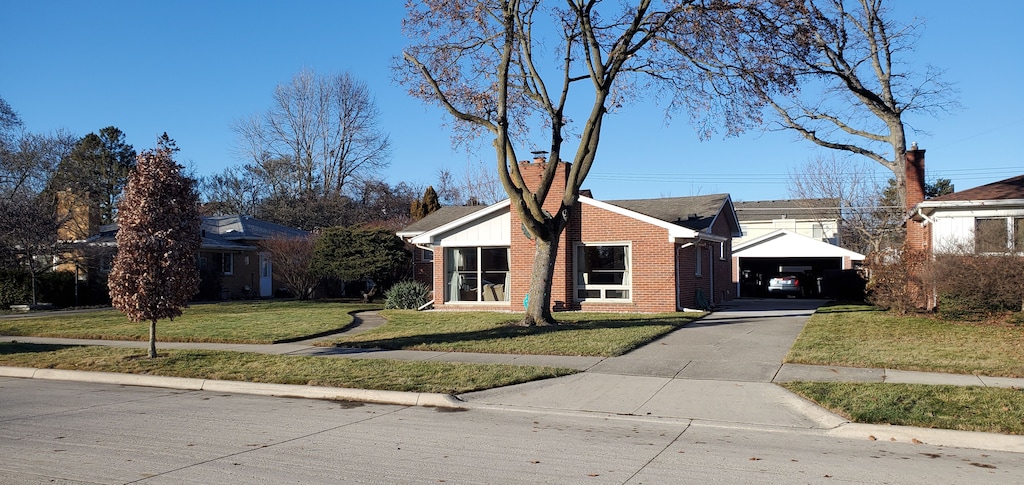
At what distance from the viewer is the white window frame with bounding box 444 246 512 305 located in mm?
23859

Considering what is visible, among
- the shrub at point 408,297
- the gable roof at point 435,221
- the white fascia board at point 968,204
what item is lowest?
the shrub at point 408,297

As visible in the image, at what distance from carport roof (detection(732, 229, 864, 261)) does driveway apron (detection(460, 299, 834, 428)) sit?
1814 centimetres

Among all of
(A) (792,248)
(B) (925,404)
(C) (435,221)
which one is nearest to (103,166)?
(C) (435,221)

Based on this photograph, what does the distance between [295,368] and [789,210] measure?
40410mm

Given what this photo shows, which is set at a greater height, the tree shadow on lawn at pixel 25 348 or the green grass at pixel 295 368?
the tree shadow on lawn at pixel 25 348

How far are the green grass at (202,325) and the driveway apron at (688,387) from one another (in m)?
7.73

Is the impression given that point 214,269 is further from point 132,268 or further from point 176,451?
point 176,451

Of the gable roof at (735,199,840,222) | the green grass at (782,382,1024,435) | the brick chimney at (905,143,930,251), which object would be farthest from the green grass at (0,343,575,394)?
the gable roof at (735,199,840,222)

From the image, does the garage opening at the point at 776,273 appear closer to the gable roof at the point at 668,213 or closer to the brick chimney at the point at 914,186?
the gable roof at the point at 668,213

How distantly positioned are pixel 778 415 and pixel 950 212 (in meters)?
14.2

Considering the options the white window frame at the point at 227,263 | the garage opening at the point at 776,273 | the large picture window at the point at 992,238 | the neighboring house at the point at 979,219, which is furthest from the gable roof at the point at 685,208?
the white window frame at the point at 227,263

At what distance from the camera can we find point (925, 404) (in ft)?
29.1

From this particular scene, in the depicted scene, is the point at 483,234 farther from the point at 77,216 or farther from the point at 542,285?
the point at 77,216

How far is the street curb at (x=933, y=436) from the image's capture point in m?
7.43
